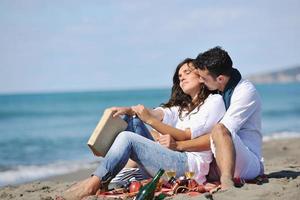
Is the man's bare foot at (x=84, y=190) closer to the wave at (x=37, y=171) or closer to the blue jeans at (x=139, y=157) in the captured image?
the blue jeans at (x=139, y=157)

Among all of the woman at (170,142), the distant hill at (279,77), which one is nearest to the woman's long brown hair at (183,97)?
the woman at (170,142)

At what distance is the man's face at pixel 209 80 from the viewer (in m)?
6.04

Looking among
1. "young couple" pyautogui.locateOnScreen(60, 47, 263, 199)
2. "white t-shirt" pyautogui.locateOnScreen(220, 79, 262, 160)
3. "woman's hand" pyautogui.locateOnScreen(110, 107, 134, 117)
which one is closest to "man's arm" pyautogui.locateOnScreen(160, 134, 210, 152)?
"young couple" pyautogui.locateOnScreen(60, 47, 263, 199)

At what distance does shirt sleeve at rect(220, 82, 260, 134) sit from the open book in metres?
1.10

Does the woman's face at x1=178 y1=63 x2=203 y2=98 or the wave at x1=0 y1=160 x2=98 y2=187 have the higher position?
the woman's face at x1=178 y1=63 x2=203 y2=98

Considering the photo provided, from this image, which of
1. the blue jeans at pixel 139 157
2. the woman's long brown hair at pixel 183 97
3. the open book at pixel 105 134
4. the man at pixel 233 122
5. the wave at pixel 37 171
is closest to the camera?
the man at pixel 233 122

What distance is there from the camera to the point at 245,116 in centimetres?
598

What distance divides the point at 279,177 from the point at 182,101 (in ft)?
4.49

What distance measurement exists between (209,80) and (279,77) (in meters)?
167

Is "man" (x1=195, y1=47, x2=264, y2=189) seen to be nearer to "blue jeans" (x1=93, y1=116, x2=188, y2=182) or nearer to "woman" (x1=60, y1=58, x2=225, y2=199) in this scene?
"woman" (x1=60, y1=58, x2=225, y2=199)

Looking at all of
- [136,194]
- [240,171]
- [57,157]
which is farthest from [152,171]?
[57,157]

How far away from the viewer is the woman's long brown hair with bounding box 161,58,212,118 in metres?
6.34

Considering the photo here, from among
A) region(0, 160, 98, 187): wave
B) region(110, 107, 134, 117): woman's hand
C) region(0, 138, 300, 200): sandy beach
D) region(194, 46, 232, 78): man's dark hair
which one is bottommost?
→ region(0, 160, 98, 187): wave

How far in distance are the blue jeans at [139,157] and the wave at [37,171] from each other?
480 centimetres
